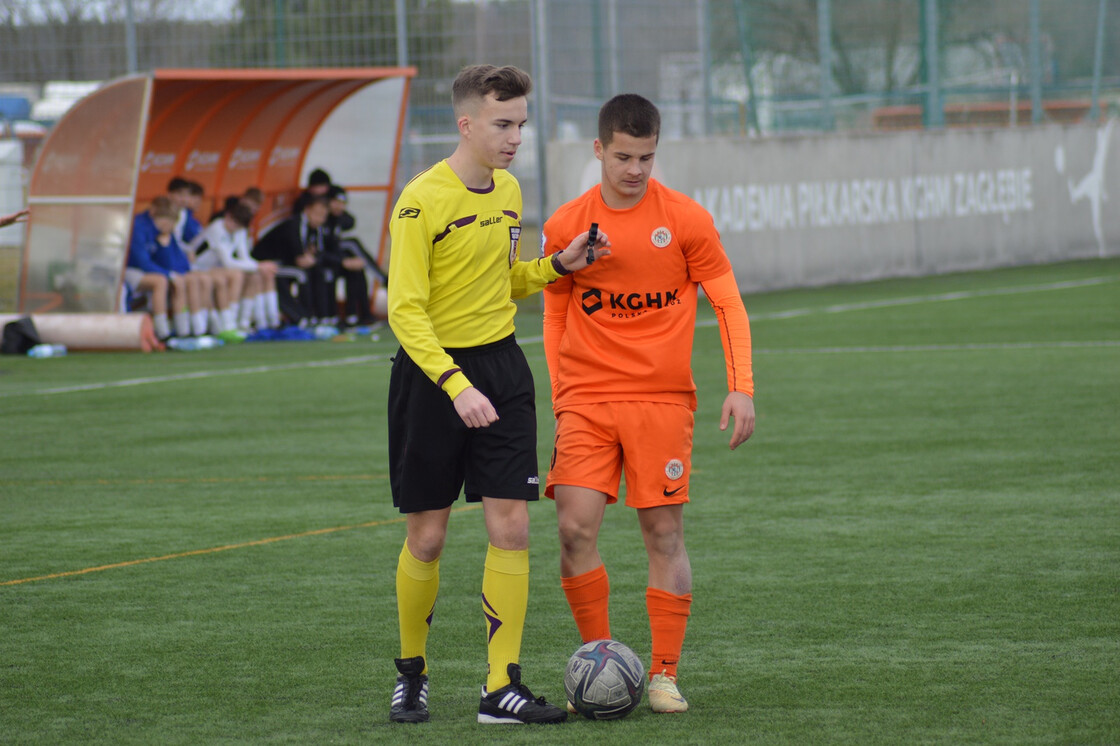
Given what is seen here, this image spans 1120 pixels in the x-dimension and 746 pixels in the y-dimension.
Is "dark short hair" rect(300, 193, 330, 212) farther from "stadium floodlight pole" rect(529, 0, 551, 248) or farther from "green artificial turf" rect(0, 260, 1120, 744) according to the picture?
"green artificial turf" rect(0, 260, 1120, 744)

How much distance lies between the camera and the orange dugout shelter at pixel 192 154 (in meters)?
16.6

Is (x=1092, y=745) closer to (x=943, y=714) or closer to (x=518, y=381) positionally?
(x=943, y=714)

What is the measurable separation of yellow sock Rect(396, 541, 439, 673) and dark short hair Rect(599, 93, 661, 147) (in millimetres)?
1377

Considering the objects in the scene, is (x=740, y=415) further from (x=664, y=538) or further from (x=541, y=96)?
(x=541, y=96)

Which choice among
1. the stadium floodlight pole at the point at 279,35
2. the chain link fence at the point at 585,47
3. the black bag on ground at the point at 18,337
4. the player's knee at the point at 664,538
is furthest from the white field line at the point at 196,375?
the player's knee at the point at 664,538

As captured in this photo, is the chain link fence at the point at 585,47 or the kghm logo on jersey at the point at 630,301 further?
the chain link fence at the point at 585,47

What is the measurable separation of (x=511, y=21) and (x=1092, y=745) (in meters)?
17.8

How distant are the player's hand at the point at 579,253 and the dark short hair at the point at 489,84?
1.55ft

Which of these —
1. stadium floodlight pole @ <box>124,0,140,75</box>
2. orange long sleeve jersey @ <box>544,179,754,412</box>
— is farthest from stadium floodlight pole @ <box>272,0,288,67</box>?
orange long sleeve jersey @ <box>544,179,754,412</box>

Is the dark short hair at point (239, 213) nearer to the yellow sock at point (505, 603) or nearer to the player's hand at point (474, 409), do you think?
the yellow sock at point (505, 603)

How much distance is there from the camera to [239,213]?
704 inches

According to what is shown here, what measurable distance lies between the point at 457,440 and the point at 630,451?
0.54 meters

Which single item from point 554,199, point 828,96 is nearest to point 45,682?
point 554,199

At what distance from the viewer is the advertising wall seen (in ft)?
72.3
